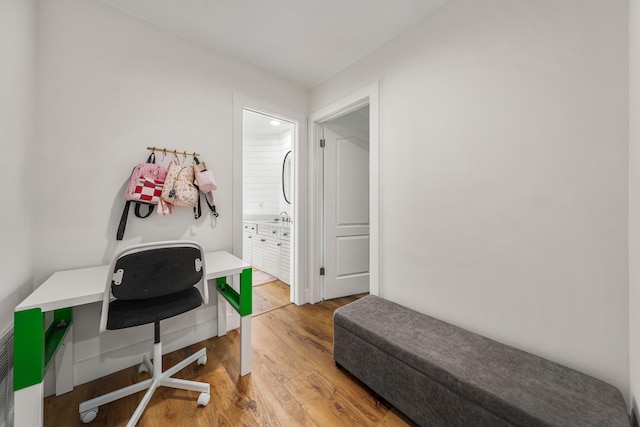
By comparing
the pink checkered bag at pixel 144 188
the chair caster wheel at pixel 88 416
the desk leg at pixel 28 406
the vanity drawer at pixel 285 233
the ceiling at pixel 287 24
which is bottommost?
the chair caster wheel at pixel 88 416

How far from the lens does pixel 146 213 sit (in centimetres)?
173

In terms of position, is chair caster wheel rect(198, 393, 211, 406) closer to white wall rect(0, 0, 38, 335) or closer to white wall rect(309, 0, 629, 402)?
white wall rect(0, 0, 38, 335)

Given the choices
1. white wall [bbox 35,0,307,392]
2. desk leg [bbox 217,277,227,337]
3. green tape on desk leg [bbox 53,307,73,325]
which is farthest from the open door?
green tape on desk leg [bbox 53,307,73,325]

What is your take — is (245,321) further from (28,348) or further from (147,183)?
(147,183)

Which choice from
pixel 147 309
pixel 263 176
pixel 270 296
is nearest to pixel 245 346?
pixel 147 309

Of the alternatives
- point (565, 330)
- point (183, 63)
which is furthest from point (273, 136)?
point (565, 330)

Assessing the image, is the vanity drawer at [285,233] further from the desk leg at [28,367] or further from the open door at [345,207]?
the desk leg at [28,367]

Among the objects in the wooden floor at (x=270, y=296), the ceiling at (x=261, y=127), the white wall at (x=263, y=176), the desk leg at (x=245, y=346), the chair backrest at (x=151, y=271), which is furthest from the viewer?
the white wall at (x=263, y=176)

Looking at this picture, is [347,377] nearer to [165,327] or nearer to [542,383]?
[542,383]

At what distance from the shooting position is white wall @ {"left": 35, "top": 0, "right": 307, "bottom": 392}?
1.43 m

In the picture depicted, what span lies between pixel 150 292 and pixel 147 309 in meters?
0.13

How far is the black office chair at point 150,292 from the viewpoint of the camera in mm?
1145

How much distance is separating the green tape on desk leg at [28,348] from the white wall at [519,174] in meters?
2.00

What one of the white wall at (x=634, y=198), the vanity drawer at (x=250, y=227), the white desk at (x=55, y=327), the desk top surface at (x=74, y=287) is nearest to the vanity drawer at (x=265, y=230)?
the vanity drawer at (x=250, y=227)
